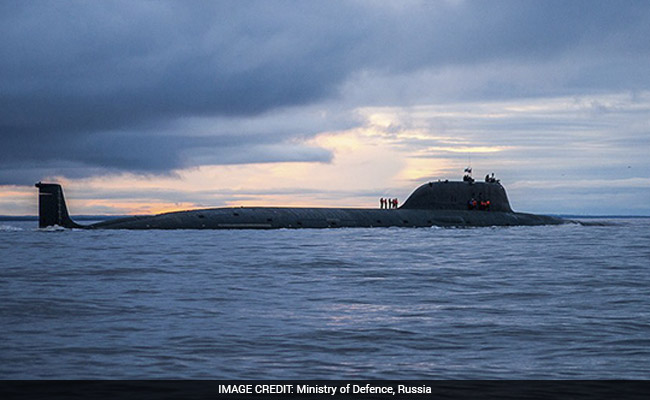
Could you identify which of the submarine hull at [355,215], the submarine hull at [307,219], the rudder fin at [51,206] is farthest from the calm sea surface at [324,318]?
the submarine hull at [307,219]

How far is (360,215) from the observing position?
55.4 meters

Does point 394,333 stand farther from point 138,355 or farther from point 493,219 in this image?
point 493,219

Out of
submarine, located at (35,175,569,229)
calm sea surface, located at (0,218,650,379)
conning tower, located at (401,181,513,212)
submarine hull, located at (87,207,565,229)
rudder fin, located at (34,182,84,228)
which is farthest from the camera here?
conning tower, located at (401,181,513,212)

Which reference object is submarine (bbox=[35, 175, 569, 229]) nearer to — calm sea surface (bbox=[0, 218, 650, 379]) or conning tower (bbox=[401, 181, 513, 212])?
conning tower (bbox=[401, 181, 513, 212])

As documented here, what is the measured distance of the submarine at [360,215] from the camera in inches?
1885

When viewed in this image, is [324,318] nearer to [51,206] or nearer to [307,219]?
[51,206]

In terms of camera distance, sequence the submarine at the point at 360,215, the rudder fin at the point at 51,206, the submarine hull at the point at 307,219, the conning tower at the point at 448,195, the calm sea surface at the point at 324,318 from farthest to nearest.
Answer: the conning tower at the point at 448,195, the submarine hull at the point at 307,219, the submarine at the point at 360,215, the rudder fin at the point at 51,206, the calm sea surface at the point at 324,318

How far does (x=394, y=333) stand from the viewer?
1205 cm

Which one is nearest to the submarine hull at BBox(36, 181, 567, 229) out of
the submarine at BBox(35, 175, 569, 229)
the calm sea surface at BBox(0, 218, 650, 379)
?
the submarine at BBox(35, 175, 569, 229)

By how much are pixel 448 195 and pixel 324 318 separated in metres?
47.9

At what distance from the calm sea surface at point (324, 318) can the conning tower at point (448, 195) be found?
106ft

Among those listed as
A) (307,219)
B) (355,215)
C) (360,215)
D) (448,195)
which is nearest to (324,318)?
(307,219)

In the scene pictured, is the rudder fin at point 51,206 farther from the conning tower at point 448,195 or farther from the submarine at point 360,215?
the conning tower at point 448,195

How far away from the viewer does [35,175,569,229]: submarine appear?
47875 millimetres
